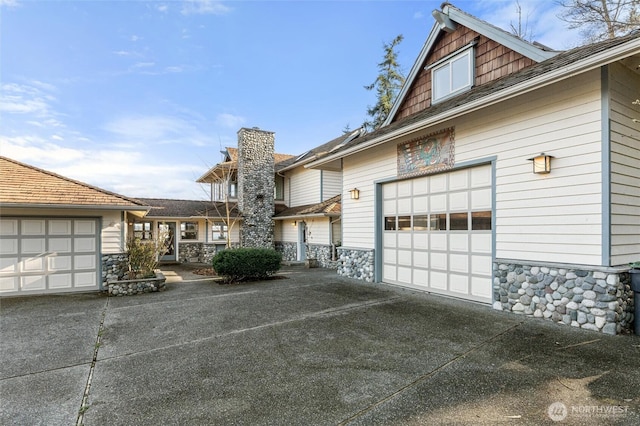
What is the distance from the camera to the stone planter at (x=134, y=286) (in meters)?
8.40

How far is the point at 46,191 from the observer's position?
8.40m

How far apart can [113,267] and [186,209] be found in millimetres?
9618

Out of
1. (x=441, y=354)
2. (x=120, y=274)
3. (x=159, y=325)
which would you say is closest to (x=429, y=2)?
(x=441, y=354)

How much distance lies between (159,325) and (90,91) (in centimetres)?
1062

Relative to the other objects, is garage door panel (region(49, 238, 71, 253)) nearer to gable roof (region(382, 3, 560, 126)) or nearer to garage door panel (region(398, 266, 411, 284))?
garage door panel (region(398, 266, 411, 284))

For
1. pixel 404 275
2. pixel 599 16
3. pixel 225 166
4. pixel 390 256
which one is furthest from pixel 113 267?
pixel 599 16

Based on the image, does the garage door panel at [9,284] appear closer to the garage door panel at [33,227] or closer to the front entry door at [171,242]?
the garage door panel at [33,227]

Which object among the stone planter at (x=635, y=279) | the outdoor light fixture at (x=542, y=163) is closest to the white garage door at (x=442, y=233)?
the outdoor light fixture at (x=542, y=163)

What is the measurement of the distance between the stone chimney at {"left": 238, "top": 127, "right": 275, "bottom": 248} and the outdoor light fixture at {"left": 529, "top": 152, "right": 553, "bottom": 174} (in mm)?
14057

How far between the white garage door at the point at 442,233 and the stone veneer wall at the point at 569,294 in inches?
21.1

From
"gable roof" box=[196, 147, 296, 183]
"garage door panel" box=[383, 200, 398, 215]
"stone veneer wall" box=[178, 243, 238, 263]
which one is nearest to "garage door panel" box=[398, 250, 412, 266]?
"garage door panel" box=[383, 200, 398, 215]

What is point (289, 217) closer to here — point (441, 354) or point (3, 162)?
point (3, 162)

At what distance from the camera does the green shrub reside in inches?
391

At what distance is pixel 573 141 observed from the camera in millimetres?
4824
